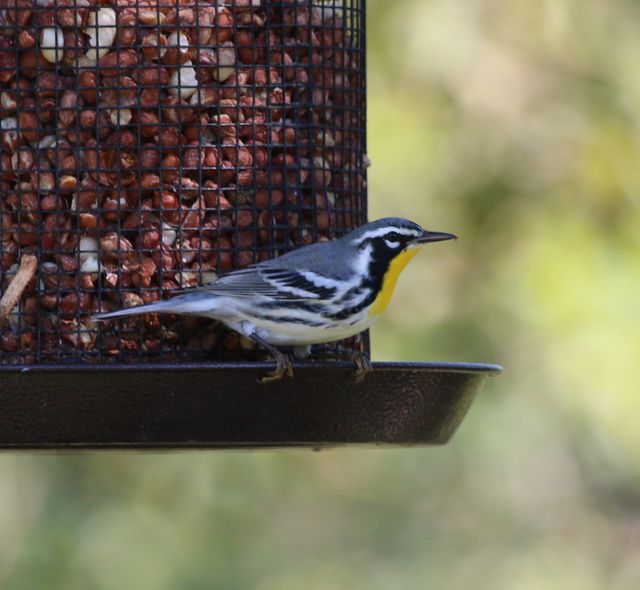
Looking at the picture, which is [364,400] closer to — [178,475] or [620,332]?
[620,332]

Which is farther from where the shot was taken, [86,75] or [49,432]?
[86,75]

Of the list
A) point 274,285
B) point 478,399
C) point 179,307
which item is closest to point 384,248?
point 274,285

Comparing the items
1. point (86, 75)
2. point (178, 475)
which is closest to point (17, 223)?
point (86, 75)

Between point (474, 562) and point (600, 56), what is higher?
point (600, 56)

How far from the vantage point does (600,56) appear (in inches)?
461

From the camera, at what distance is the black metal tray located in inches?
241

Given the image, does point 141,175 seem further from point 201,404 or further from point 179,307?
point 201,404

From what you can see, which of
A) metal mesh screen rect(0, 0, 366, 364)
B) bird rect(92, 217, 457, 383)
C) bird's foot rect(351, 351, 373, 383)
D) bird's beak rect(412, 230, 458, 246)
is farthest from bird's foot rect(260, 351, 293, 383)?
bird's beak rect(412, 230, 458, 246)

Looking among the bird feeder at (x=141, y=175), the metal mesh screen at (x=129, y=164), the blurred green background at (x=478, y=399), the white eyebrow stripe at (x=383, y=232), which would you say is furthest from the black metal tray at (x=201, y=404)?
the blurred green background at (x=478, y=399)

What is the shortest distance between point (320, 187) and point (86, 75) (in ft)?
3.85

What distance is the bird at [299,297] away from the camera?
6590 millimetres

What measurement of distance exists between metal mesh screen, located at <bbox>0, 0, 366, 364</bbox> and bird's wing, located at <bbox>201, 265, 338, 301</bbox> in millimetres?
259

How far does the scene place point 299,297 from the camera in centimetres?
668

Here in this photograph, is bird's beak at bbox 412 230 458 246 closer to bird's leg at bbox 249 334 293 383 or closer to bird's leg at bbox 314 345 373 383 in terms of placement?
bird's leg at bbox 314 345 373 383
